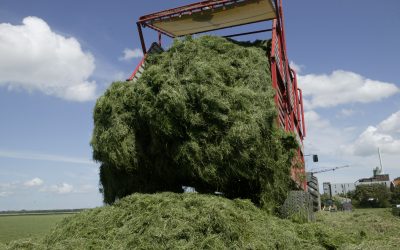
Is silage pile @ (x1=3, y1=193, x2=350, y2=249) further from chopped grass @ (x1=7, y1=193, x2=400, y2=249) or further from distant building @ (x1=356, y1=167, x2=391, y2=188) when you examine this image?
distant building @ (x1=356, y1=167, x2=391, y2=188)

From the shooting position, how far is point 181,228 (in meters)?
3.93

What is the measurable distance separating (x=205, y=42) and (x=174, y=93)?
139 centimetres

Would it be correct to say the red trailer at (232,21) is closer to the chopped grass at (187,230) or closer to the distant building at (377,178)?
the chopped grass at (187,230)

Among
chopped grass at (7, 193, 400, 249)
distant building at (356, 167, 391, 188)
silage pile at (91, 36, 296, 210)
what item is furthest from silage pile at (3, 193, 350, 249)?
distant building at (356, 167, 391, 188)

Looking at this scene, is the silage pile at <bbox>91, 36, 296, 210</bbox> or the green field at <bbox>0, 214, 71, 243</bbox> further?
the green field at <bbox>0, 214, 71, 243</bbox>

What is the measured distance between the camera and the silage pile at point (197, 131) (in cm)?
502

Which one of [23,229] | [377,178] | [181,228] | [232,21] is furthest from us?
[377,178]

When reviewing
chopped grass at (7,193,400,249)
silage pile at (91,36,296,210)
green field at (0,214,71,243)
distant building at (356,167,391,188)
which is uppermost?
distant building at (356,167,391,188)

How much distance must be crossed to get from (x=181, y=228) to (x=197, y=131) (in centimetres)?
149

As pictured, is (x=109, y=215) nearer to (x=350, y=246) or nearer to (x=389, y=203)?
(x=350, y=246)

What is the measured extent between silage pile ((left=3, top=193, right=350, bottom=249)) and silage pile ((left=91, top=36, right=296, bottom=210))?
1.71 ft

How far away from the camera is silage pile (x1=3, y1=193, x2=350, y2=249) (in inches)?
153

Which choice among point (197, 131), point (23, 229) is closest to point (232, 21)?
point (197, 131)

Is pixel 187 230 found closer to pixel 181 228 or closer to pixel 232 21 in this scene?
pixel 181 228
